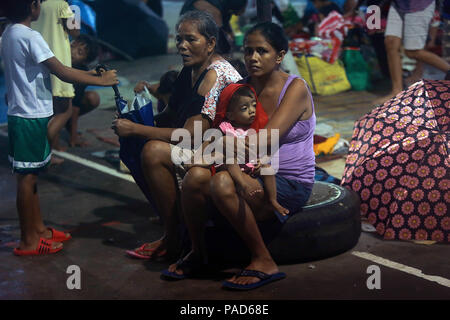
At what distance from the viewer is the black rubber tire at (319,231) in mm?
4477

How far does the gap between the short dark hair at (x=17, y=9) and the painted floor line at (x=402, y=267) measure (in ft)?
8.60

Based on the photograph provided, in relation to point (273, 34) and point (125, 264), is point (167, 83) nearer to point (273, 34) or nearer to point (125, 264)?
point (273, 34)

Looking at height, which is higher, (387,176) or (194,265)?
(387,176)

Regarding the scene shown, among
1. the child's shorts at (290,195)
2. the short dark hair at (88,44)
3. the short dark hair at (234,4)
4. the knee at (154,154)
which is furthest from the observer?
the short dark hair at (88,44)

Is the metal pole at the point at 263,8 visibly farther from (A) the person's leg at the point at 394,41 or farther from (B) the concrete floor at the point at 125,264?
(A) the person's leg at the point at 394,41

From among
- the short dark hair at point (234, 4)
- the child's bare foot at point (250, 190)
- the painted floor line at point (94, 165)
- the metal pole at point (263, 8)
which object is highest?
the metal pole at point (263, 8)

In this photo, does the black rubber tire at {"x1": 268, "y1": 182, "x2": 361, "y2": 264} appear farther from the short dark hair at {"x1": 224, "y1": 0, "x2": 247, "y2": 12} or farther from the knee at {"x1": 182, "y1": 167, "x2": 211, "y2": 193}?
the short dark hair at {"x1": 224, "y1": 0, "x2": 247, "y2": 12}

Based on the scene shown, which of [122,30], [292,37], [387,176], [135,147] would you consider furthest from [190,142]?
[122,30]

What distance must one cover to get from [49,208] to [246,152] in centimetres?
232

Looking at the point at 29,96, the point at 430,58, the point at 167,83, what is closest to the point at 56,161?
the point at 167,83

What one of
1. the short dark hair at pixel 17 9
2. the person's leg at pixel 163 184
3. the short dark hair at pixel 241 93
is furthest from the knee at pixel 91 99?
the short dark hair at pixel 241 93

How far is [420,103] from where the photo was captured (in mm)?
5152
